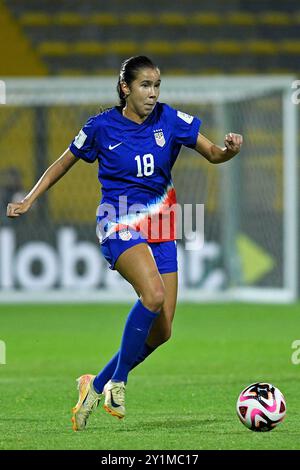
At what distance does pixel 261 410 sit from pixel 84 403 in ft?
3.13

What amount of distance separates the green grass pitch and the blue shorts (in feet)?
2.76

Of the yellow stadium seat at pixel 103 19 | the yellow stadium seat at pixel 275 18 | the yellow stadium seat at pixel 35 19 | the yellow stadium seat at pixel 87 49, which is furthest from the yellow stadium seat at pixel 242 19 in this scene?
the yellow stadium seat at pixel 35 19

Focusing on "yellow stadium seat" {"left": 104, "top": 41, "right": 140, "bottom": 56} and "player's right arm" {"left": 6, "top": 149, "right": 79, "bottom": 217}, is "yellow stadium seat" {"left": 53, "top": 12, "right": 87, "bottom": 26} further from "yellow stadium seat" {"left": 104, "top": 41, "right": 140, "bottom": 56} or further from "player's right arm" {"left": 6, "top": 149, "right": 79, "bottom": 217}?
"player's right arm" {"left": 6, "top": 149, "right": 79, "bottom": 217}

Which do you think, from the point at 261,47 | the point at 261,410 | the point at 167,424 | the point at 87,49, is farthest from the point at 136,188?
the point at 261,47

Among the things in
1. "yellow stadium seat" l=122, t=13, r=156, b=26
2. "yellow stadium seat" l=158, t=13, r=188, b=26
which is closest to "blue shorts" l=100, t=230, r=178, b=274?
"yellow stadium seat" l=122, t=13, r=156, b=26

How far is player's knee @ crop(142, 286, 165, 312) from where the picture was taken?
5.91m

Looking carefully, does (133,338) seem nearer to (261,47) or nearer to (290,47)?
(261,47)

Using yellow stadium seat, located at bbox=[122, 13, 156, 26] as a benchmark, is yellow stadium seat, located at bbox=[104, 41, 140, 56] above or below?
below

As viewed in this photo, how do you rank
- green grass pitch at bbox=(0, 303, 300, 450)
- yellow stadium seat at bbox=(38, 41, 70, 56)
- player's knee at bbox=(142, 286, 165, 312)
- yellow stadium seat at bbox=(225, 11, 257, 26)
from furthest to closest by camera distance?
yellow stadium seat at bbox=(225, 11, 257, 26) < yellow stadium seat at bbox=(38, 41, 70, 56) < player's knee at bbox=(142, 286, 165, 312) < green grass pitch at bbox=(0, 303, 300, 450)

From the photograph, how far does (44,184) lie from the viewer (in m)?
6.32

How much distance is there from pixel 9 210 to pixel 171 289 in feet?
3.20

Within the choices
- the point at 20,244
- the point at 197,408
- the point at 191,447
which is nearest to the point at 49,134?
the point at 20,244

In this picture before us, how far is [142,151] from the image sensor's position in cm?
624
